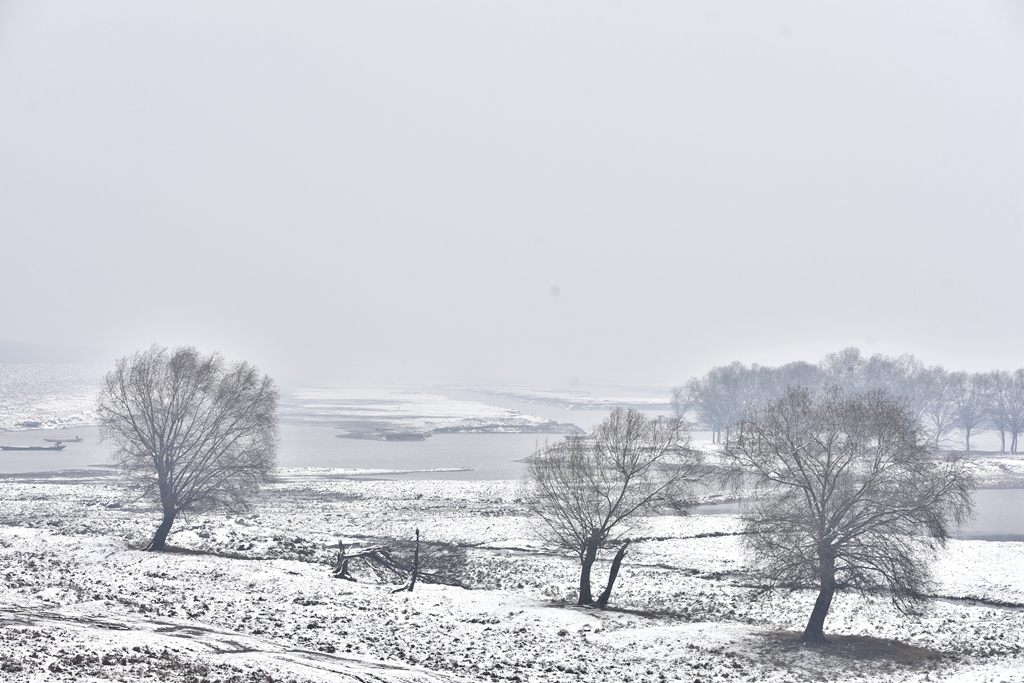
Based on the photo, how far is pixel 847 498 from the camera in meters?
22.6

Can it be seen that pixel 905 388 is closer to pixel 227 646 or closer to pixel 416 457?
pixel 416 457

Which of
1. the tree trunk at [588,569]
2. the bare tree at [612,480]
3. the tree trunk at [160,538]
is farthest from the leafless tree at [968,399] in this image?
the tree trunk at [160,538]

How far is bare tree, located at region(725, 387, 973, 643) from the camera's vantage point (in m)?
22.0

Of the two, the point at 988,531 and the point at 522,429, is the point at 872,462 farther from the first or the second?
the point at 522,429

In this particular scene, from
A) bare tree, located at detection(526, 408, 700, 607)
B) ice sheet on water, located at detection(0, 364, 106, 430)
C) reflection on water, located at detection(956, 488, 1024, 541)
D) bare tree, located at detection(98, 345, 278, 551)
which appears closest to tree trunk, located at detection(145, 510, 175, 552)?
bare tree, located at detection(98, 345, 278, 551)

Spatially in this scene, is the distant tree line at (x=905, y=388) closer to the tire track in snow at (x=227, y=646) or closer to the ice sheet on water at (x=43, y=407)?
the tire track in snow at (x=227, y=646)

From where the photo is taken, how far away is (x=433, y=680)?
1595 centimetres

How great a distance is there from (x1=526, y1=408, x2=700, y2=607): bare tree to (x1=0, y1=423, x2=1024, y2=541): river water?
21.3 metres

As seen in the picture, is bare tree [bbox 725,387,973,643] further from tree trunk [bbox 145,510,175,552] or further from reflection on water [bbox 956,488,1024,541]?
tree trunk [bbox 145,510,175,552]

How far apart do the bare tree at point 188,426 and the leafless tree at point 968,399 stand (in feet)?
359

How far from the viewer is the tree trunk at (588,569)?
27.3m

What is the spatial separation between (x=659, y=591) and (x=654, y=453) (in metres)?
7.25

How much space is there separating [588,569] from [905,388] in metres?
102

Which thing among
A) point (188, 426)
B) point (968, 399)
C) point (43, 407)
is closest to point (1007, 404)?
point (968, 399)
